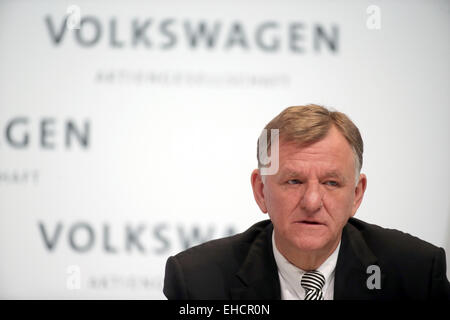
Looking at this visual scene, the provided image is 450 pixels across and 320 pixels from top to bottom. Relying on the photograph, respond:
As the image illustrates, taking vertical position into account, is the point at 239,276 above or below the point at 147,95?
below

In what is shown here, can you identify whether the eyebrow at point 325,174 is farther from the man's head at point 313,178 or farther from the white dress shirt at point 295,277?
the white dress shirt at point 295,277

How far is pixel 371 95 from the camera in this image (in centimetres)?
224

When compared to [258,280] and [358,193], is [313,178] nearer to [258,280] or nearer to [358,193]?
[358,193]

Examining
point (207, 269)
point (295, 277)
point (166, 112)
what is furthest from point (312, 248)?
point (166, 112)

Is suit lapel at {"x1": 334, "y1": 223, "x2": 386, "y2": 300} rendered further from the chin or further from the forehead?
the forehead

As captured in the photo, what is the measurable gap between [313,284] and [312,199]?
0.94 feet

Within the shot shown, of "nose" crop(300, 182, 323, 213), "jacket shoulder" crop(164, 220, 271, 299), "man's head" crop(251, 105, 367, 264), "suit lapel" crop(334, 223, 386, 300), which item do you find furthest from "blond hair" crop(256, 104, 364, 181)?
"jacket shoulder" crop(164, 220, 271, 299)

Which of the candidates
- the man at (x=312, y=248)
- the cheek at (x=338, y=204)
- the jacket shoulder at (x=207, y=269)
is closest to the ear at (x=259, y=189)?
the man at (x=312, y=248)

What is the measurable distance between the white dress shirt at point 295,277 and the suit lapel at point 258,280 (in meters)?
0.02

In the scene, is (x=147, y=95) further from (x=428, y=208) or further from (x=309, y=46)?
(x=428, y=208)

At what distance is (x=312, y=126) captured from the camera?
1.74 metres

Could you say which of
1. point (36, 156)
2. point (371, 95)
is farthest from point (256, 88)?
point (36, 156)

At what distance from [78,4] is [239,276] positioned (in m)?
1.31
